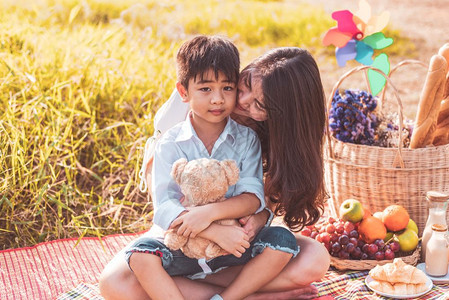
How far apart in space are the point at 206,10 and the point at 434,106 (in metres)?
5.88

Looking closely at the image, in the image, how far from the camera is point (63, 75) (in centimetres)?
418

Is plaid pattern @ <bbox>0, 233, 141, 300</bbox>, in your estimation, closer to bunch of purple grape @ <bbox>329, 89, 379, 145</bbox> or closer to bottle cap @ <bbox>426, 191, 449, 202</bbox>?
bunch of purple grape @ <bbox>329, 89, 379, 145</bbox>

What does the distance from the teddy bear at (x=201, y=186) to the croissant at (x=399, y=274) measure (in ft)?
Answer: 2.49

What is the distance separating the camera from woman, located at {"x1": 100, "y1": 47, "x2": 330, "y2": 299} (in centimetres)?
250

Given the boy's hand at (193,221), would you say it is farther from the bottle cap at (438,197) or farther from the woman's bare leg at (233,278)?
the bottle cap at (438,197)

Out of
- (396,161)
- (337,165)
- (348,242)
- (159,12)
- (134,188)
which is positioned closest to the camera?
(348,242)

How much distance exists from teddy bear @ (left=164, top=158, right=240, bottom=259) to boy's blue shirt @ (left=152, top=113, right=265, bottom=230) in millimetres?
114

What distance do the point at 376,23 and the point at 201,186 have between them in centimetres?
177

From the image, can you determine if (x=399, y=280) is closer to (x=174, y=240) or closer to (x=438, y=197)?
(x=438, y=197)

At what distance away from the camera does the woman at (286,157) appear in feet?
8.21

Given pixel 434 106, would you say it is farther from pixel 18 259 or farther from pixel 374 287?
pixel 18 259

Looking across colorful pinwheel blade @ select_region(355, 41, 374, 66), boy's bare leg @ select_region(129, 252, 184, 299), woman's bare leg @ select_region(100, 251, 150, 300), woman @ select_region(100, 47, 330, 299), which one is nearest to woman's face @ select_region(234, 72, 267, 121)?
woman @ select_region(100, 47, 330, 299)

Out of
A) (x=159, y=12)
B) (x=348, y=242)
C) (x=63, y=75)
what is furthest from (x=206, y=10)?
(x=348, y=242)

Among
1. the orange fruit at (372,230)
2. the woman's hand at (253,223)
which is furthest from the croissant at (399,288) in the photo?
the woman's hand at (253,223)
